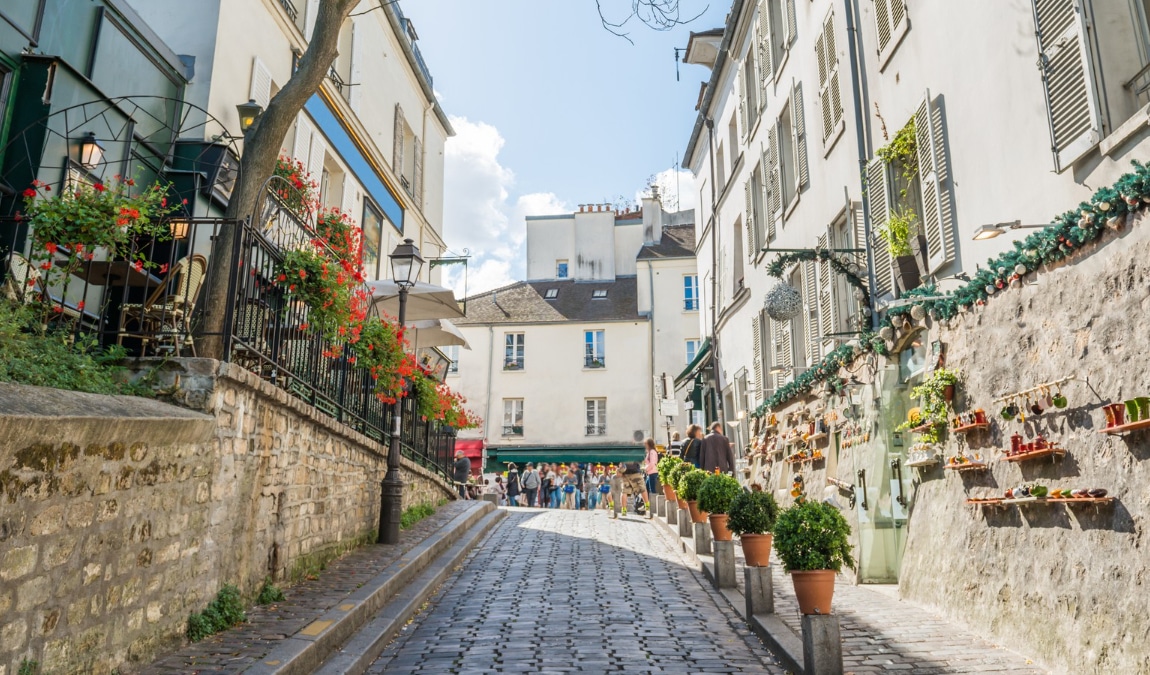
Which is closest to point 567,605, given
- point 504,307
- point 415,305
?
point 415,305

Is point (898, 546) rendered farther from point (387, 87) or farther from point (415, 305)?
point (387, 87)

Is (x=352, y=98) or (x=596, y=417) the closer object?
(x=352, y=98)

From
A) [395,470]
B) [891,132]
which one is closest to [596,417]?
[395,470]

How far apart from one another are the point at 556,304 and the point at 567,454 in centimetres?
666

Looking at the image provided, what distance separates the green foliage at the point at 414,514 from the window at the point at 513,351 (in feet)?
65.9

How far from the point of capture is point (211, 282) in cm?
673

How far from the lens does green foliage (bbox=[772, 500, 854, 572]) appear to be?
230 inches

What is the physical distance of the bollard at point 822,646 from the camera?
5.23m

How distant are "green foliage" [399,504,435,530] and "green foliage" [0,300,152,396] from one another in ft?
19.6

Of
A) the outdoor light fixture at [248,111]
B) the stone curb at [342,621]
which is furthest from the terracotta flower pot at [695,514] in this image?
the outdoor light fixture at [248,111]

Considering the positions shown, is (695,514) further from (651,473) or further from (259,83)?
(259,83)

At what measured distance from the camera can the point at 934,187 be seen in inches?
332

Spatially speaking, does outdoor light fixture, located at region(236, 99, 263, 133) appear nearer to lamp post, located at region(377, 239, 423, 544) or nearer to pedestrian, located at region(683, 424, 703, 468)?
lamp post, located at region(377, 239, 423, 544)

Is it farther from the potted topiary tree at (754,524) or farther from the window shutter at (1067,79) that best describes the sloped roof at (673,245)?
the window shutter at (1067,79)
